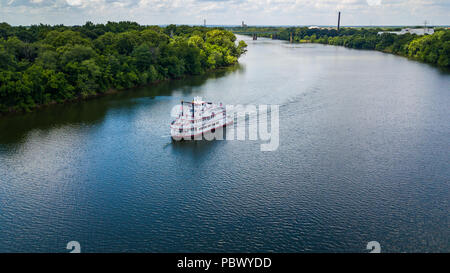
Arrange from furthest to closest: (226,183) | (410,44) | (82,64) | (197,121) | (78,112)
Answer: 1. (410,44)
2. (82,64)
3. (78,112)
4. (197,121)
5. (226,183)

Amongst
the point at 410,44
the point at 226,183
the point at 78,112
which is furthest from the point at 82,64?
the point at 410,44

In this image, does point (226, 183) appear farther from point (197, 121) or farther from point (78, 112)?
point (78, 112)

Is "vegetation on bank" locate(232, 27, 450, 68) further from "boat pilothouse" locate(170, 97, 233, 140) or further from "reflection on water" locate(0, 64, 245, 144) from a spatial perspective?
"boat pilothouse" locate(170, 97, 233, 140)

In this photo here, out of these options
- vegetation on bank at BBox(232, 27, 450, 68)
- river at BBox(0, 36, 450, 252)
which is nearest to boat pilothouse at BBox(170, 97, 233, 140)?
river at BBox(0, 36, 450, 252)

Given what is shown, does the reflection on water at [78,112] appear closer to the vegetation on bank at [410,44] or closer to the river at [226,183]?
the river at [226,183]

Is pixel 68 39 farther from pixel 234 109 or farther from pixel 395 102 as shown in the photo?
pixel 395 102
